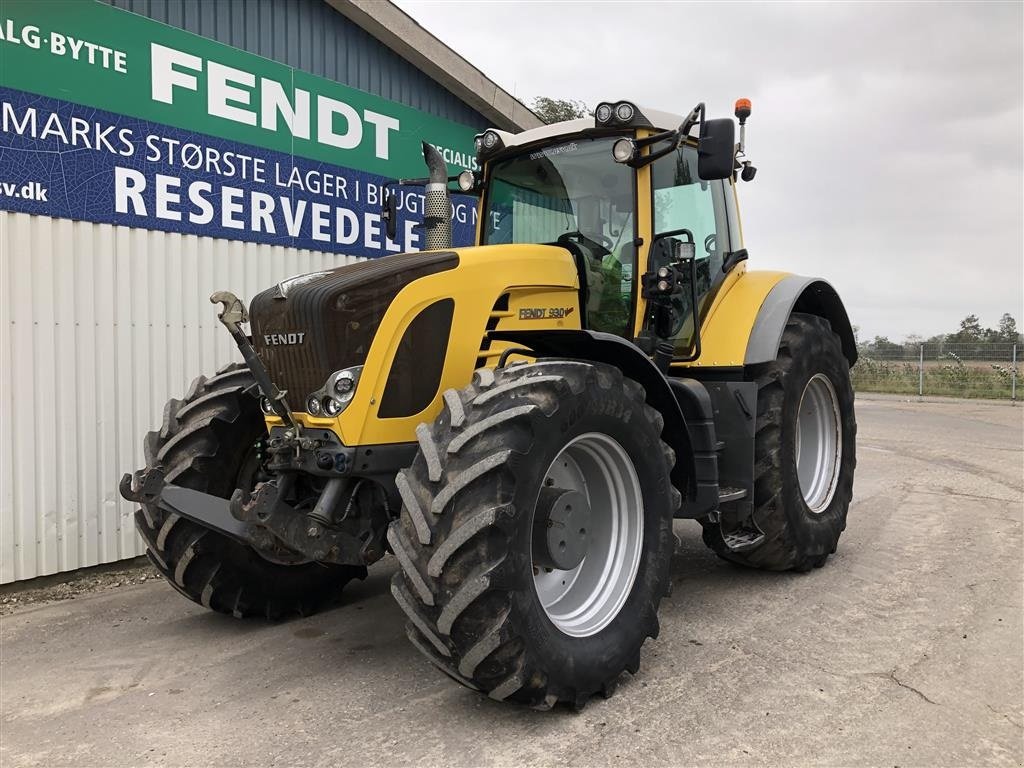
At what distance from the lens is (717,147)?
12.9 feet

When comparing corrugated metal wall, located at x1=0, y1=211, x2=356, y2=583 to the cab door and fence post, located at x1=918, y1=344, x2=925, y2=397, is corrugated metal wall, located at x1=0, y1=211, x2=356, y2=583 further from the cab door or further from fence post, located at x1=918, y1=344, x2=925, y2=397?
fence post, located at x1=918, y1=344, x2=925, y2=397

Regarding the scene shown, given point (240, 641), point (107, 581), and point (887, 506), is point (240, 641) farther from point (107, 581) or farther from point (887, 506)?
point (887, 506)

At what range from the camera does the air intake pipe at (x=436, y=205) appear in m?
4.23

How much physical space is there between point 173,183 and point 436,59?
3.15 meters

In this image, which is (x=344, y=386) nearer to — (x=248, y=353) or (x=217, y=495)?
(x=248, y=353)

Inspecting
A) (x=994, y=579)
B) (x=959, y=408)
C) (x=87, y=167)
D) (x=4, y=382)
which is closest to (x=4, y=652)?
(x=4, y=382)

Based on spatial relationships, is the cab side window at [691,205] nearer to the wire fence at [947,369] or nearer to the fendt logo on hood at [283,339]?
the fendt logo on hood at [283,339]

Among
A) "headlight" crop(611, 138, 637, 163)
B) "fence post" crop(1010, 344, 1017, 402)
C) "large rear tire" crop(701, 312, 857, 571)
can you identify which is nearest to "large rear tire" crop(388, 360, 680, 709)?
"large rear tire" crop(701, 312, 857, 571)

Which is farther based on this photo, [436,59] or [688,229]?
[436,59]

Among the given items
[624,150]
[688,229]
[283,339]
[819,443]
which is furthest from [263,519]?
[819,443]

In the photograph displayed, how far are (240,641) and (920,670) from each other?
3336 millimetres

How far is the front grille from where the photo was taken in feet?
11.2

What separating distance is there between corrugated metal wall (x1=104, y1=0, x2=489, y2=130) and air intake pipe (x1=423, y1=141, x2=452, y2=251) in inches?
121

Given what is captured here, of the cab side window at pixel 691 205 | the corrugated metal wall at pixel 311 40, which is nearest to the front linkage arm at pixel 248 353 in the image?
the cab side window at pixel 691 205
